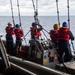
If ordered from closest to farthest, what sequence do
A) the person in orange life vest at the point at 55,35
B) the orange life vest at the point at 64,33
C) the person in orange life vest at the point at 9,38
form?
the orange life vest at the point at 64,33 → the person in orange life vest at the point at 55,35 → the person in orange life vest at the point at 9,38

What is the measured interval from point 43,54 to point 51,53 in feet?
0.82

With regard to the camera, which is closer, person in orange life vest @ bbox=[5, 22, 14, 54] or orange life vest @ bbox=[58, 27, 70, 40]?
orange life vest @ bbox=[58, 27, 70, 40]

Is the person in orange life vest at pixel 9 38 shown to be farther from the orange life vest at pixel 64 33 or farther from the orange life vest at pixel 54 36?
the orange life vest at pixel 64 33

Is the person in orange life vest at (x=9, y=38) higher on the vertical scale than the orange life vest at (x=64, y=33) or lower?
lower

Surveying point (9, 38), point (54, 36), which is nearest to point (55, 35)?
point (54, 36)

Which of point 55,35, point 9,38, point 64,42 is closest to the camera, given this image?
point 64,42

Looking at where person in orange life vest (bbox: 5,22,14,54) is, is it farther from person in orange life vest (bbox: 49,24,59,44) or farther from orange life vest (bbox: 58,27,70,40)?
orange life vest (bbox: 58,27,70,40)

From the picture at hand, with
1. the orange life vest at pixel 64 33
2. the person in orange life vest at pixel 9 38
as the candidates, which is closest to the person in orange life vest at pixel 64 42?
the orange life vest at pixel 64 33

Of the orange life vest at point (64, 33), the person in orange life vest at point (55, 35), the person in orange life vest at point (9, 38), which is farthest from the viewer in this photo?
Answer: the person in orange life vest at point (9, 38)

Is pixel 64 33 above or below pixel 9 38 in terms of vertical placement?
above

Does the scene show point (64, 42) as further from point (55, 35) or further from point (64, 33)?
point (55, 35)

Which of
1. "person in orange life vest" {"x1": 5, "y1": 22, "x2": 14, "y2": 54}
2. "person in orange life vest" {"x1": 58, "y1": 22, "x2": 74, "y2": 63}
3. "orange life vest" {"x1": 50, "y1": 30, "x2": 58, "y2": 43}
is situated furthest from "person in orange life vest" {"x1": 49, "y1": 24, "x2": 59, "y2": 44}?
"person in orange life vest" {"x1": 5, "y1": 22, "x2": 14, "y2": 54}

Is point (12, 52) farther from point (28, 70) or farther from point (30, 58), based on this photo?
point (28, 70)

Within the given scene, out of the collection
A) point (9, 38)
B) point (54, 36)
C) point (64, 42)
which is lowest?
point (9, 38)
